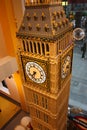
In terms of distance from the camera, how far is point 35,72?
825 centimetres

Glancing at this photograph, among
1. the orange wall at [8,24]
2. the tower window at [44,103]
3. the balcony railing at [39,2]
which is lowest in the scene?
the tower window at [44,103]

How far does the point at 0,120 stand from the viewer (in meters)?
15.7

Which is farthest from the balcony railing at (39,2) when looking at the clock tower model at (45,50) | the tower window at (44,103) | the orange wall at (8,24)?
the tower window at (44,103)

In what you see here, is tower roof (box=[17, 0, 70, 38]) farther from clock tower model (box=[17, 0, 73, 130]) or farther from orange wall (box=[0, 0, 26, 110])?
orange wall (box=[0, 0, 26, 110])

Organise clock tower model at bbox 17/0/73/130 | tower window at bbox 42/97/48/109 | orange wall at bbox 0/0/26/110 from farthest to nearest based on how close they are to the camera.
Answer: orange wall at bbox 0/0/26/110
tower window at bbox 42/97/48/109
clock tower model at bbox 17/0/73/130

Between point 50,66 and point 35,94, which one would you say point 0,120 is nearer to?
point 35,94

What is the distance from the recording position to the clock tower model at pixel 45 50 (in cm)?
690

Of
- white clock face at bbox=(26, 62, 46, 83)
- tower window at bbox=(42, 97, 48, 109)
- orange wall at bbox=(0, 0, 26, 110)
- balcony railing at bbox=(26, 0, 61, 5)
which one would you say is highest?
balcony railing at bbox=(26, 0, 61, 5)

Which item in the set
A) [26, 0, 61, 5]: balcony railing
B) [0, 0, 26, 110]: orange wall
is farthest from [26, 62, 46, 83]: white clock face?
[0, 0, 26, 110]: orange wall

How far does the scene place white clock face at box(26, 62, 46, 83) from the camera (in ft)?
26.4

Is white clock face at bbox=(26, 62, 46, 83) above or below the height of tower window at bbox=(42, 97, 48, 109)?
above

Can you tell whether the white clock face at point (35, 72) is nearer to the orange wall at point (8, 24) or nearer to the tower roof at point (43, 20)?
the tower roof at point (43, 20)

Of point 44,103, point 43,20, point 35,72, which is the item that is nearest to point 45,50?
point 43,20

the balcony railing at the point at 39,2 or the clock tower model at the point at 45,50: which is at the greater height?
the balcony railing at the point at 39,2
